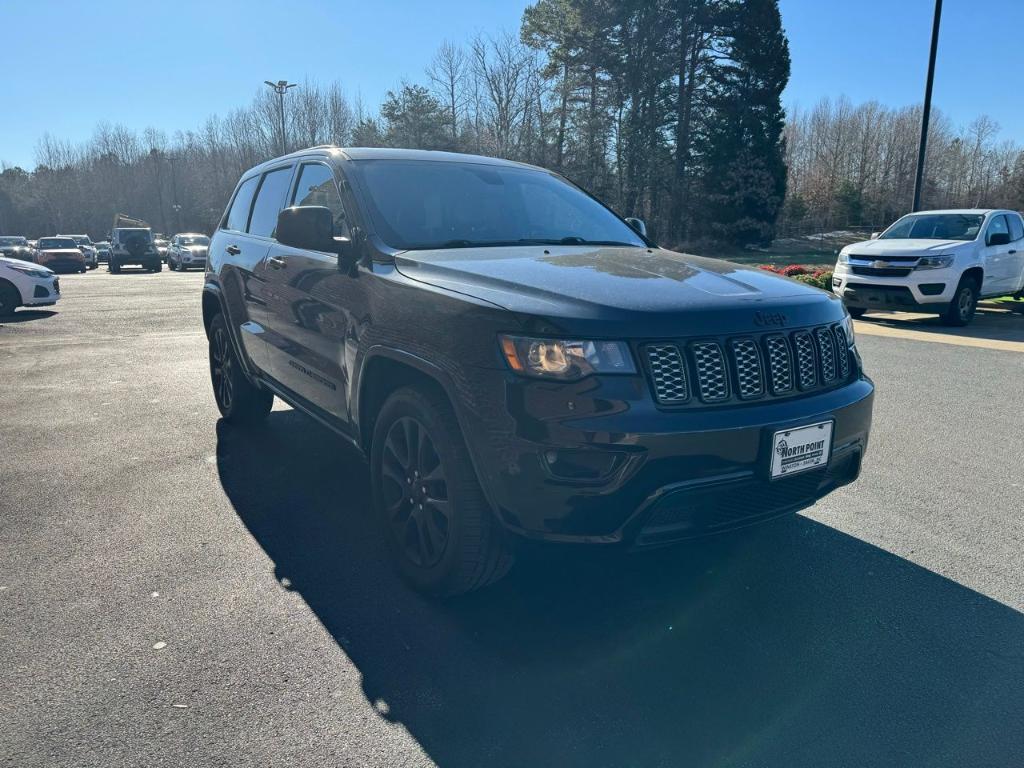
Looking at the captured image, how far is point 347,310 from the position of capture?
139 inches

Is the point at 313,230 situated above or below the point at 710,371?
above

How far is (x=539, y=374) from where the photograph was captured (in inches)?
98.8

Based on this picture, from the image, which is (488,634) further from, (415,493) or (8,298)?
(8,298)

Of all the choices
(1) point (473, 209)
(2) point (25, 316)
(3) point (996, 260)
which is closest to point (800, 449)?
(1) point (473, 209)

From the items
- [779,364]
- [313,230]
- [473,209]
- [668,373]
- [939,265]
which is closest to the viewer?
[668,373]

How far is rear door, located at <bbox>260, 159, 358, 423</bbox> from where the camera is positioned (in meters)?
3.68

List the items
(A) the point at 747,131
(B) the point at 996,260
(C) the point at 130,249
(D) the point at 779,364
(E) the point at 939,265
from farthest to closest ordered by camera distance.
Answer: (A) the point at 747,131 → (C) the point at 130,249 → (B) the point at 996,260 → (E) the point at 939,265 → (D) the point at 779,364

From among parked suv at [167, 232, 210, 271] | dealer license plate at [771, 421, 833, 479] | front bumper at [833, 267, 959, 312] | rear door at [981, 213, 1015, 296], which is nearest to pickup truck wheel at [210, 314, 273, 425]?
dealer license plate at [771, 421, 833, 479]

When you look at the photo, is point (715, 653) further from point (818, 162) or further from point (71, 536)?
point (818, 162)

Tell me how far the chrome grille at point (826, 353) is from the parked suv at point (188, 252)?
110 ft

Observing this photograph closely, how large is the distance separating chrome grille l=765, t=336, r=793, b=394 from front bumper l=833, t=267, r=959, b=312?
1012 centimetres

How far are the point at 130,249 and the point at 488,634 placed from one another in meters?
35.4

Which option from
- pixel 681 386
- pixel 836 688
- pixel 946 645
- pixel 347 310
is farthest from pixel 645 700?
pixel 347 310

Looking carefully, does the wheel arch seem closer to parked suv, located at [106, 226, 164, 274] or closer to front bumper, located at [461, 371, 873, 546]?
front bumper, located at [461, 371, 873, 546]
